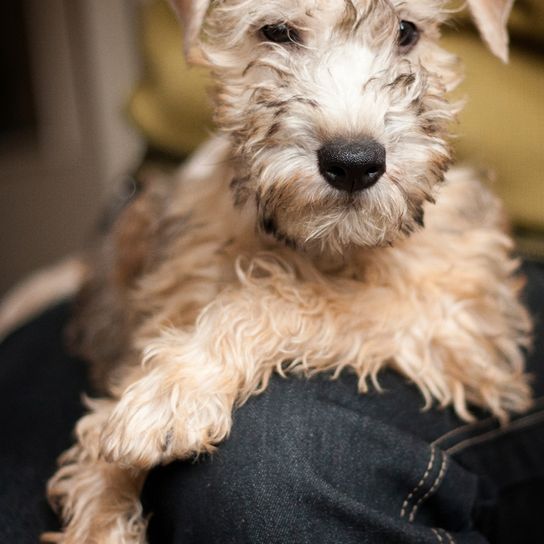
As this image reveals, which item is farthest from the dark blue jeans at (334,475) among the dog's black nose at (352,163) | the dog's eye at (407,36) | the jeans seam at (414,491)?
the dog's eye at (407,36)

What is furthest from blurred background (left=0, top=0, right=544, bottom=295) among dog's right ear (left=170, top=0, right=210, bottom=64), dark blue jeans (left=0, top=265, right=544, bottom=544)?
dark blue jeans (left=0, top=265, right=544, bottom=544)

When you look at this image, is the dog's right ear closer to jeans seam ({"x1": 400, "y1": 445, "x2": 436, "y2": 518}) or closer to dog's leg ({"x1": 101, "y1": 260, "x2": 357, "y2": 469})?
dog's leg ({"x1": 101, "y1": 260, "x2": 357, "y2": 469})

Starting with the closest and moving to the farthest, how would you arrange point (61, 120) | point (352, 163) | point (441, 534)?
point (352, 163), point (441, 534), point (61, 120)

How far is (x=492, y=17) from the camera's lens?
1.64 meters

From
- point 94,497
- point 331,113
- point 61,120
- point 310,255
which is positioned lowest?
point 61,120

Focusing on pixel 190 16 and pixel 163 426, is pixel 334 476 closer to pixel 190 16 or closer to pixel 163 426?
pixel 163 426

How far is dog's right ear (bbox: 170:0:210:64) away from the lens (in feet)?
5.14

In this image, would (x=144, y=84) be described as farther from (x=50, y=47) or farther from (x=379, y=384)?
(x=50, y=47)

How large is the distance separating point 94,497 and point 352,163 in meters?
0.84

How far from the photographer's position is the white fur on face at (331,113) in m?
1.27

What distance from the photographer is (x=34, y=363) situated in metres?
2.03

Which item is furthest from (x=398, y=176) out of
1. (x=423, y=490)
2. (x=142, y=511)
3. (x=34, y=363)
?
(x=34, y=363)

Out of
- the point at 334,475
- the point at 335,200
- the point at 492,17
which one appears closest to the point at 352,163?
the point at 335,200

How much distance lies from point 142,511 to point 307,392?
16.2 inches
